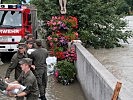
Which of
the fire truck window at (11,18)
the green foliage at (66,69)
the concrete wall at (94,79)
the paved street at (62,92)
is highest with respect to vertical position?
the fire truck window at (11,18)

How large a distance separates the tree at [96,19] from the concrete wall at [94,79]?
4.18 metres

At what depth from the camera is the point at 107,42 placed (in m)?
17.2

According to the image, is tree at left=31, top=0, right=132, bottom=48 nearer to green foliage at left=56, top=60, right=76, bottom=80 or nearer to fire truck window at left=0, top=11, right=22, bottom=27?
fire truck window at left=0, top=11, right=22, bottom=27

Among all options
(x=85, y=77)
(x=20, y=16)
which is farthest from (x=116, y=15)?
(x=85, y=77)

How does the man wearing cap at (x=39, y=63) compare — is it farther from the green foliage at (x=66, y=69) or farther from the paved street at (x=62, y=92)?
the green foliage at (x=66, y=69)

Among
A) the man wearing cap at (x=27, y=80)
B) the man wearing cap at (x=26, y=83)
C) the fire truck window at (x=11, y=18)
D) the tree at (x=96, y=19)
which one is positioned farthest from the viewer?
the tree at (x=96, y=19)

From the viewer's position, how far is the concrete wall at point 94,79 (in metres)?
6.95

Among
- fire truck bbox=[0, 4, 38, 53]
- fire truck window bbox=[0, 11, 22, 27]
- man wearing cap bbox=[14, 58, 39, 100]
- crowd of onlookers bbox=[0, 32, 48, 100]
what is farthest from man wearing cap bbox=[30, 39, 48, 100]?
fire truck window bbox=[0, 11, 22, 27]

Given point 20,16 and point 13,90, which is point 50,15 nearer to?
point 20,16

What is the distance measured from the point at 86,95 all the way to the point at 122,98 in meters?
4.28

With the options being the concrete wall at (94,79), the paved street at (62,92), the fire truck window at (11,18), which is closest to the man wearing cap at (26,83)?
the concrete wall at (94,79)

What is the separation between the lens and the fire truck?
16.5 meters

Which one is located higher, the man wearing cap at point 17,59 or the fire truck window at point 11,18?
the fire truck window at point 11,18

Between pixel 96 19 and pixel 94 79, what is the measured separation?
8740 mm
